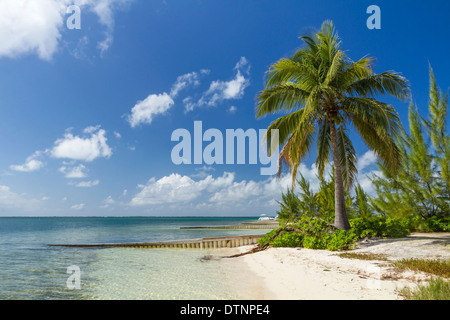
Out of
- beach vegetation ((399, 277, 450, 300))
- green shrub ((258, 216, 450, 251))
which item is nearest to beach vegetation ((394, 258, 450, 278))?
beach vegetation ((399, 277, 450, 300))

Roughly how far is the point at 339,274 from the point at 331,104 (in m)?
8.69

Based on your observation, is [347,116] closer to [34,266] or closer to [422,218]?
[422,218]

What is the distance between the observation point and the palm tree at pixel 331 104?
12469mm

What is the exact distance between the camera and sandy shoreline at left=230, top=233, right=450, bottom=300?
565 centimetres

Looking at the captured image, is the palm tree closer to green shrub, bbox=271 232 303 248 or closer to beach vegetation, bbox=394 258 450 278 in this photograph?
green shrub, bbox=271 232 303 248

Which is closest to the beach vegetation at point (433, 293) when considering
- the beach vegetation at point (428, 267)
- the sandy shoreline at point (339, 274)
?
the sandy shoreline at point (339, 274)

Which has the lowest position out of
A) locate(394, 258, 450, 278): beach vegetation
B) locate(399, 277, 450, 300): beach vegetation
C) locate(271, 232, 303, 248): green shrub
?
A: locate(271, 232, 303, 248): green shrub

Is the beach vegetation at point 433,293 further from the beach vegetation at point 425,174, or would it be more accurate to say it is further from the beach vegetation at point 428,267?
the beach vegetation at point 425,174

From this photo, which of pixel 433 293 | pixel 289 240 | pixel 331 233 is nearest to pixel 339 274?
pixel 433 293

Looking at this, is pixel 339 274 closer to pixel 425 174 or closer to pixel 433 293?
pixel 433 293

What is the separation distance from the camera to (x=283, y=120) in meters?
14.3

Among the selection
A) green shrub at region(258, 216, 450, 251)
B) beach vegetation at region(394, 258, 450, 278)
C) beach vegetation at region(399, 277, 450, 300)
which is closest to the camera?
beach vegetation at region(399, 277, 450, 300)

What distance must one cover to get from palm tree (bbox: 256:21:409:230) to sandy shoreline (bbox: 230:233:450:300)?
313 cm

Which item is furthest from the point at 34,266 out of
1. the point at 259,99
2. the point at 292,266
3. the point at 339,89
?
the point at 339,89
